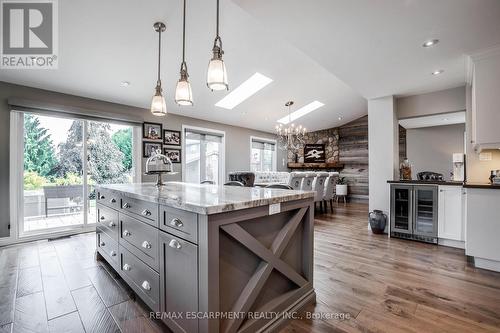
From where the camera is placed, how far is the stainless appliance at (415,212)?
340cm

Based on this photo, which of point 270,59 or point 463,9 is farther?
point 270,59

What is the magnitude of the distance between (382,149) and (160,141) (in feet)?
14.6

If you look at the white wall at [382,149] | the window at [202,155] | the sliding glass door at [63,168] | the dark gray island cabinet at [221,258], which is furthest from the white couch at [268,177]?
the dark gray island cabinet at [221,258]

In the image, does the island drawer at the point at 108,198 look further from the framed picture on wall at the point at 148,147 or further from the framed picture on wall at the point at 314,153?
the framed picture on wall at the point at 314,153

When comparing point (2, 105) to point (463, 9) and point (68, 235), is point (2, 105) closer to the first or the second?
point (68, 235)

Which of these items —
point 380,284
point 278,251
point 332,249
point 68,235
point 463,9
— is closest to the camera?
point 278,251

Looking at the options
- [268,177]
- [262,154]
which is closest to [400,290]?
[268,177]

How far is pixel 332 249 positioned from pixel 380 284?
0.97 m

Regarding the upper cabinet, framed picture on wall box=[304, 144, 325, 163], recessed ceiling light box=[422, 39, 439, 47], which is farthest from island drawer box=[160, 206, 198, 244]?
framed picture on wall box=[304, 144, 325, 163]

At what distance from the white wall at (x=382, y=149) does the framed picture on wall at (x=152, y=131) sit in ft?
14.2

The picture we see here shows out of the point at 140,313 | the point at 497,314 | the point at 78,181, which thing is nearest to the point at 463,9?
the point at 497,314

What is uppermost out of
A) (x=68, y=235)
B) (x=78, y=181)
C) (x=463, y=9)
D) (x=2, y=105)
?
(x=463, y=9)

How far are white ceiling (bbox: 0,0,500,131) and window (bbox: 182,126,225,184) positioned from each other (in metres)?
1.33

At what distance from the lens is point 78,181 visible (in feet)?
13.3
